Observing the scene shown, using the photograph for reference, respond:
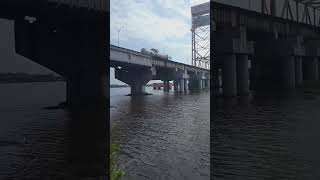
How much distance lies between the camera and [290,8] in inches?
1799

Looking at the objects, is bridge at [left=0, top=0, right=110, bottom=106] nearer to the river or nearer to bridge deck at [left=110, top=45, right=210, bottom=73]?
the river

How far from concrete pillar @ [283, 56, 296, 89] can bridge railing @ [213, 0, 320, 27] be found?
21.0 ft

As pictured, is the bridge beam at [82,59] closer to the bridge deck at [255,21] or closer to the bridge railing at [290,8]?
the bridge railing at [290,8]

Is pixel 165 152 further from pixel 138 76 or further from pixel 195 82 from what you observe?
pixel 195 82

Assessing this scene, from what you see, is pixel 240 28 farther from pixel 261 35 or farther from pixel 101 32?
pixel 101 32

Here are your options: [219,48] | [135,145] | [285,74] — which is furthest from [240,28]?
[135,145]

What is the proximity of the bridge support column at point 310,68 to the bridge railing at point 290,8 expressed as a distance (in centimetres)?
662

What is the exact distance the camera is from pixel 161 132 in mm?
29266

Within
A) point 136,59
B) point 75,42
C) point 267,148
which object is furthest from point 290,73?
point 136,59

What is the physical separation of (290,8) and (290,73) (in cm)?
908

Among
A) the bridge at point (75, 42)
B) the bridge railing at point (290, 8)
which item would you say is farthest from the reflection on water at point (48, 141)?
the bridge railing at point (290, 8)

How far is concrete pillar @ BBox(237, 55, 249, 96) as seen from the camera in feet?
184

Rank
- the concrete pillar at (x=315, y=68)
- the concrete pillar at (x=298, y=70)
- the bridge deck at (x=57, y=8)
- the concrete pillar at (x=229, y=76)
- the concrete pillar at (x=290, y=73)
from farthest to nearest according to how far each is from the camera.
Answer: the concrete pillar at (x=229, y=76), the concrete pillar at (x=298, y=70), the concrete pillar at (x=290, y=73), the concrete pillar at (x=315, y=68), the bridge deck at (x=57, y=8)

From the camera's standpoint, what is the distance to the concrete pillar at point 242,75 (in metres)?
56.0
